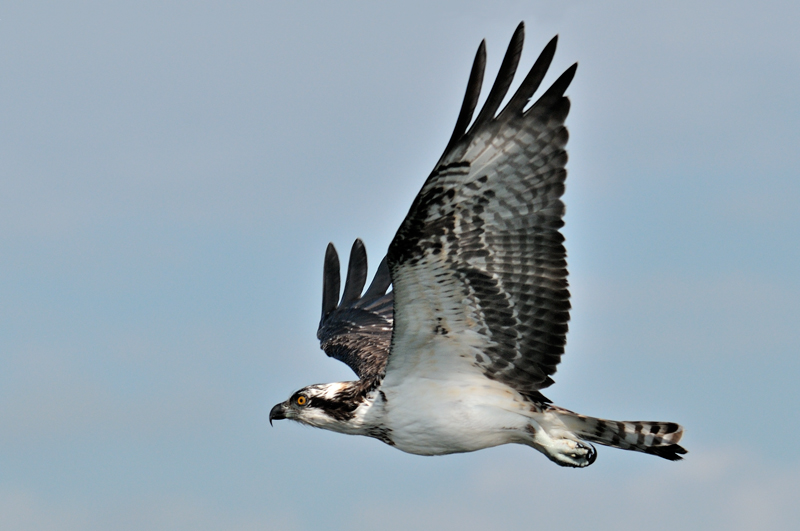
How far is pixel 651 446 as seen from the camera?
1038cm

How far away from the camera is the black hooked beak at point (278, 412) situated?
11086 mm

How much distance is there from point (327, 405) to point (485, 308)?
2184 mm

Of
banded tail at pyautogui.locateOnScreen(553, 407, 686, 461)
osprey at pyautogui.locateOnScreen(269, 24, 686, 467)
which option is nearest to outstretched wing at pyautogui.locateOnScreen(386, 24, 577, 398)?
osprey at pyautogui.locateOnScreen(269, 24, 686, 467)

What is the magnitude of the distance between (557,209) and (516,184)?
416 mm

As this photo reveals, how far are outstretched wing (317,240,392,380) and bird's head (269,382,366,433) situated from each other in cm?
208

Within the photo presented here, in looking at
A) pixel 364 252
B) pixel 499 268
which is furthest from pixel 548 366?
pixel 364 252

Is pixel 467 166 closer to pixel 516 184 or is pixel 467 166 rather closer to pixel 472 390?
pixel 516 184

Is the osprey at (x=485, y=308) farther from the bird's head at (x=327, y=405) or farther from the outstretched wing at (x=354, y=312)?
the outstretched wing at (x=354, y=312)

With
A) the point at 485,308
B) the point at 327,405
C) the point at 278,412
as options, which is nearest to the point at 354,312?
the point at 278,412

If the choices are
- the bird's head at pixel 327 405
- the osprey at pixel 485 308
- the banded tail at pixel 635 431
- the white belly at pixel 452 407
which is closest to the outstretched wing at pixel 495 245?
the osprey at pixel 485 308

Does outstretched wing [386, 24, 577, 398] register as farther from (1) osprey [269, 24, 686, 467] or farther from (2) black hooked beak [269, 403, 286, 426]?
(2) black hooked beak [269, 403, 286, 426]

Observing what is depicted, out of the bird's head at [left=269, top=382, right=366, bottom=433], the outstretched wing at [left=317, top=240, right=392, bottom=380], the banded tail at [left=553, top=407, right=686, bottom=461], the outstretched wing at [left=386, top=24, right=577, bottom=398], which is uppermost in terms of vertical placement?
the outstretched wing at [left=317, top=240, right=392, bottom=380]

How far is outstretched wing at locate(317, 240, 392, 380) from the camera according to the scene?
44.0 ft

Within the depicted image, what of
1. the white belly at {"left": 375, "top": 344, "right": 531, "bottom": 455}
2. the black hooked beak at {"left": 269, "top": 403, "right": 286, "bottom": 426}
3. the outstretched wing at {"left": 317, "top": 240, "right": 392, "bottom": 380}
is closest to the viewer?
the white belly at {"left": 375, "top": 344, "right": 531, "bottom": 455}
